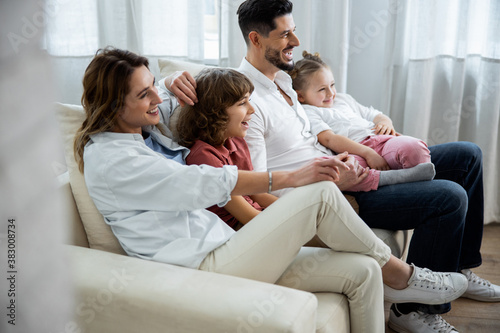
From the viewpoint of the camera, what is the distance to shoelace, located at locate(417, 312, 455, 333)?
165 cm

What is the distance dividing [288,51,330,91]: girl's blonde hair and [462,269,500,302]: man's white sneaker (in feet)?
3.26

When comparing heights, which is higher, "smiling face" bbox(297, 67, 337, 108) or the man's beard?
the man's beard

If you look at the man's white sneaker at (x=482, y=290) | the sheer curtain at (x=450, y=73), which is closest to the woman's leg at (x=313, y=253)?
the man's white sneaker at (x=482, y=290)

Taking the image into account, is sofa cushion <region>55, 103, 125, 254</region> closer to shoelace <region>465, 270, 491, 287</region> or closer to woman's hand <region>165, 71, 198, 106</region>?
woman's hand <region>165, 71, 198, 106</region>

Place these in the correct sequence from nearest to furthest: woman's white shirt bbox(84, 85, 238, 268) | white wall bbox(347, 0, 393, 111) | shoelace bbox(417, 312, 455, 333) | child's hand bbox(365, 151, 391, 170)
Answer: woman's white shirt bbox(84, 85, 238, 268), shoelace bbox(417, 312, 455, 333), child's hand bbox(365, 151, 391, 170), white wall bbox(347, 0, 393, 111)

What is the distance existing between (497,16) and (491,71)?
0.87 feet

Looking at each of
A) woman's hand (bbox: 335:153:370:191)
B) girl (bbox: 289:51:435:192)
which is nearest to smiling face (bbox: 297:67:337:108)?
girl (bbox: 289:51:435:192)

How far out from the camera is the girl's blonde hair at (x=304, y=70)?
6.81ft

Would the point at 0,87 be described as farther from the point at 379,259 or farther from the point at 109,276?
the point at 379,259

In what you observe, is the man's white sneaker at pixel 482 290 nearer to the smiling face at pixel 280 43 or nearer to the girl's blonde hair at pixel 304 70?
the girl's blonde hair at pixel 304 70

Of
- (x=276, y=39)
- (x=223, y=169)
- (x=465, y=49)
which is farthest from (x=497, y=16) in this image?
(x=223, y=169)

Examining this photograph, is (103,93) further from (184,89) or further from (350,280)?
(350,280)

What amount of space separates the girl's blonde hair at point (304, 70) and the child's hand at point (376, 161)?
44cm

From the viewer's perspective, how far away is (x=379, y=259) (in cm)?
139
